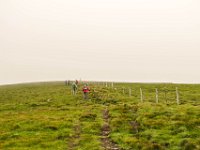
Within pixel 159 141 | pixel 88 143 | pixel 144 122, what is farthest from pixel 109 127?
pixel 159 141

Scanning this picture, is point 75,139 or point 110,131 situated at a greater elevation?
point 110,131

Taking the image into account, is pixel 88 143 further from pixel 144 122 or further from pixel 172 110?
pixel 172 110

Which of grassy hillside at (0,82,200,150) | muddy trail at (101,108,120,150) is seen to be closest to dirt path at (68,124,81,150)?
grassy hillside at (0,82,200,150)

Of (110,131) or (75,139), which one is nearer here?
(75,139)

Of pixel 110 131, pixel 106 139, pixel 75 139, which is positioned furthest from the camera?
pixel 110 131

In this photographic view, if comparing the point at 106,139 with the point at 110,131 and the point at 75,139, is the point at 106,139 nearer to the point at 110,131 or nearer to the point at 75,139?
the point at 75,139

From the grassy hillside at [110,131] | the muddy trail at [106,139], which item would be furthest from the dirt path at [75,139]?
the muddy trail at [106,139]

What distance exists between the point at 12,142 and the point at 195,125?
13999mm

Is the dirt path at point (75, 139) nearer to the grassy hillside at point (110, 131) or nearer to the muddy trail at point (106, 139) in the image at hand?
the grassy hillside at point (110, 131)

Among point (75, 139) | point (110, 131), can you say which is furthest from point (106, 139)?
point (110, 131)

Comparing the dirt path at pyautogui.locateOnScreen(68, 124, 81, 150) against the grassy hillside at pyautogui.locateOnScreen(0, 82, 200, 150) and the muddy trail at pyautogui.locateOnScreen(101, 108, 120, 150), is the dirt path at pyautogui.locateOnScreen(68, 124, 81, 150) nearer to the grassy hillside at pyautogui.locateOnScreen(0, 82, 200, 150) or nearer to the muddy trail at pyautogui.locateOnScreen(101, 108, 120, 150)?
the grassy hillside at pyautogui.locateOnScreen(0, 82, 200, 150)

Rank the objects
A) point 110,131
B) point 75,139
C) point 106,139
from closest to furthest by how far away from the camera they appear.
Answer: point 106,139
point 75,139
point 110,131

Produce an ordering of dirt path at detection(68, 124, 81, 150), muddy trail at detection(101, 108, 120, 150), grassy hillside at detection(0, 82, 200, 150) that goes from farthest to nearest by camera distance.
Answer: dirt path at detection(68, 124, 81, 150) < muddy trail at detection(101, 108, 120, 150) < grassy hillside at detection(0, 82, 200, 150)

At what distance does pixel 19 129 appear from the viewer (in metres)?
32.0
